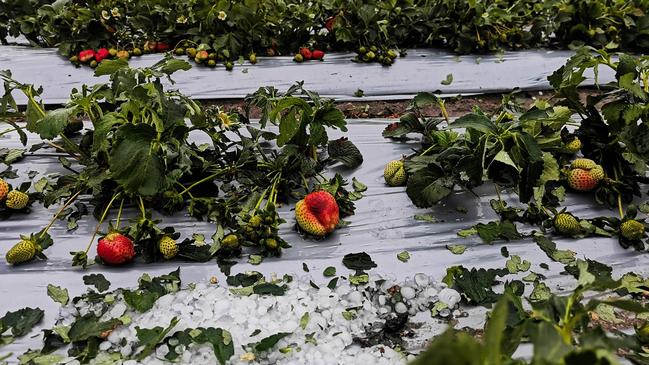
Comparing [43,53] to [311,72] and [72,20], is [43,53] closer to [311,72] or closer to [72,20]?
[72,20]

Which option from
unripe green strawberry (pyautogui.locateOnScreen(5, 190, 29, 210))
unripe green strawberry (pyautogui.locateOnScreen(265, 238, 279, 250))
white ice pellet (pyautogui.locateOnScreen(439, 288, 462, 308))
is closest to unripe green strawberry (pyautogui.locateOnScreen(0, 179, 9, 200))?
unripe green strawberry (pyautogui.locateOnScreen(5, 190, 29, 210))

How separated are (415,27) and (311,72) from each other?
72cm

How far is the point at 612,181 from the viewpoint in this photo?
218cm

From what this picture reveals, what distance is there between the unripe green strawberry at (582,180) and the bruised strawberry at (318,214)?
36.1 inches

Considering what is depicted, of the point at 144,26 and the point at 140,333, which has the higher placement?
the point at 144,26

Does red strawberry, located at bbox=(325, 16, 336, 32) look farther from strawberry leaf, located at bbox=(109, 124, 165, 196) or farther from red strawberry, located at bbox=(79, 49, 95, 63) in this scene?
strawberry leaf, located at bbox=(109, 124, 165, 196)

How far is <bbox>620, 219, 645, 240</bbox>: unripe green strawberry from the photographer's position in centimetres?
198

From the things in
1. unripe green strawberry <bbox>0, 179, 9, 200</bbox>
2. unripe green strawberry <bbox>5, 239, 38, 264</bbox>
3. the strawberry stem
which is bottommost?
unripe green strawberry <bbox>5, 239, 38, 264</bbox>

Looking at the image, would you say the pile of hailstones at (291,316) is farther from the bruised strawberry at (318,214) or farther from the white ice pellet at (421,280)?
the bruised strawberry at (318,214)

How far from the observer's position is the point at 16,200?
6.88 feet

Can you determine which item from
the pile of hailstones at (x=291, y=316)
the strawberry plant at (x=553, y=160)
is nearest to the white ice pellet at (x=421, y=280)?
the pile of hailstones at (x=291, y=316)

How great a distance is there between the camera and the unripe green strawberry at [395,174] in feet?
7.56

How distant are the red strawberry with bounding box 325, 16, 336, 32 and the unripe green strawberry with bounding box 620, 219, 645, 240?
2086mm

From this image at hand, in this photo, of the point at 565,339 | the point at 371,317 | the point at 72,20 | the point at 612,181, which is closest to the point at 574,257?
the point at 612,181
